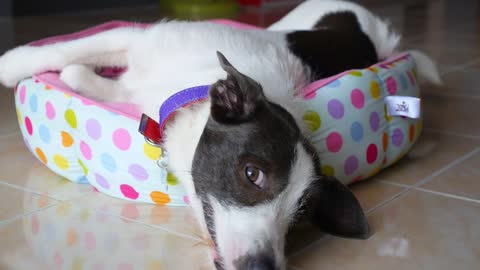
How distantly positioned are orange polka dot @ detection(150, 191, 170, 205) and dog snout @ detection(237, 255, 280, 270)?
678 millimetres

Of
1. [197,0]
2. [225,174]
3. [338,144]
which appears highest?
[225,174]

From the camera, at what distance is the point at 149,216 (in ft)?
6.94

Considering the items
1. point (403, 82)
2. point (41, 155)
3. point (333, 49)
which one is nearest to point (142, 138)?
point (41, 155)

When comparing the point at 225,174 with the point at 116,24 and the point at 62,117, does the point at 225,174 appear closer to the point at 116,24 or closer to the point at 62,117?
the point at 62,117

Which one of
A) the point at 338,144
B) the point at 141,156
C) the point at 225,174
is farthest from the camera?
the point at 338,144

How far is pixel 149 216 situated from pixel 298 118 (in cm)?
58

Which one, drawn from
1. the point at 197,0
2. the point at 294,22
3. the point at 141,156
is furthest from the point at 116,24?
the point at 197,0

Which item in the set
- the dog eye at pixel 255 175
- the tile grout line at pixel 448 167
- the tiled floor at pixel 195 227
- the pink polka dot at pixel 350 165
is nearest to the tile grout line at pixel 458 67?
the tiled floor at pixel 195 227

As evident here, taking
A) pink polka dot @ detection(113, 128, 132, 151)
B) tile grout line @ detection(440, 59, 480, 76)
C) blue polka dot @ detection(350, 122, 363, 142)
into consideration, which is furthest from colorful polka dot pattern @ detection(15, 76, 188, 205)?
tile grout line @ detection(440, 59, 480, 76)

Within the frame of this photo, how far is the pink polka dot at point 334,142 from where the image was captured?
2256 mm

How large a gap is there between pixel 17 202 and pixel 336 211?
3.51 feet

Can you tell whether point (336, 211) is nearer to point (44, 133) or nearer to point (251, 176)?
point (251, 176)

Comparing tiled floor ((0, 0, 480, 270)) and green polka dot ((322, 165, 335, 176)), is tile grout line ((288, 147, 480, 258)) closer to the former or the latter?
tiled floor ((0, 0, 480, 270))

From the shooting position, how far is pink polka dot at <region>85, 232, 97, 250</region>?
187 cm
